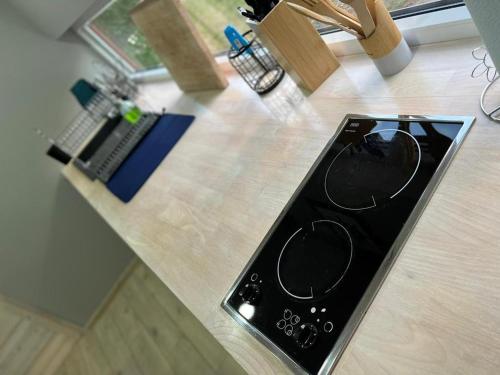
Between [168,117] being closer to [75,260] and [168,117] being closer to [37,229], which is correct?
[37,229]

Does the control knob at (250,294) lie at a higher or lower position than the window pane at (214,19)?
lower

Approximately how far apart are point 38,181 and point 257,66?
1404 mm

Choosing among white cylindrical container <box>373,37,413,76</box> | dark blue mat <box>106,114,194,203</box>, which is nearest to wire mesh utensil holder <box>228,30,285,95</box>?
dark blue mat <box>106,114,194,203</box>

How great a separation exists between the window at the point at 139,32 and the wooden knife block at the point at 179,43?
0.60 feet

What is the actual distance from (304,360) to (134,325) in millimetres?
1955

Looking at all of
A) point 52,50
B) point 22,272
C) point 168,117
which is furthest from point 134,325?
point 52,50

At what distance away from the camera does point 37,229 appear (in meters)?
2.08

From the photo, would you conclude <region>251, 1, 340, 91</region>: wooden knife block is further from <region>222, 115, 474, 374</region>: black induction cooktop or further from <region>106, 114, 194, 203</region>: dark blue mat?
<region>106, 114, 194, 203</region>: dark blue mat

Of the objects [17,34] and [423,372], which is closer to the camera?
[423,372]

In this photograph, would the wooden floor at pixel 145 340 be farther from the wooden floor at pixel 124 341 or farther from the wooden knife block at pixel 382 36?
the wooden knife block at pixel 382 36

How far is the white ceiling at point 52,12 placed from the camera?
171cm

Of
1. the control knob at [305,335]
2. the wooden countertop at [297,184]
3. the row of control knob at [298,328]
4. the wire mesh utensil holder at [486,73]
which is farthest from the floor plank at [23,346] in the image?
the wire mesh utensil holder at [486,73]

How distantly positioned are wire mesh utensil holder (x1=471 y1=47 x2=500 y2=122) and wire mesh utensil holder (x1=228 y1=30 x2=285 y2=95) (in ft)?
2.02

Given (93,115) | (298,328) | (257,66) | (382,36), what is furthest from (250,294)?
(93,115)
